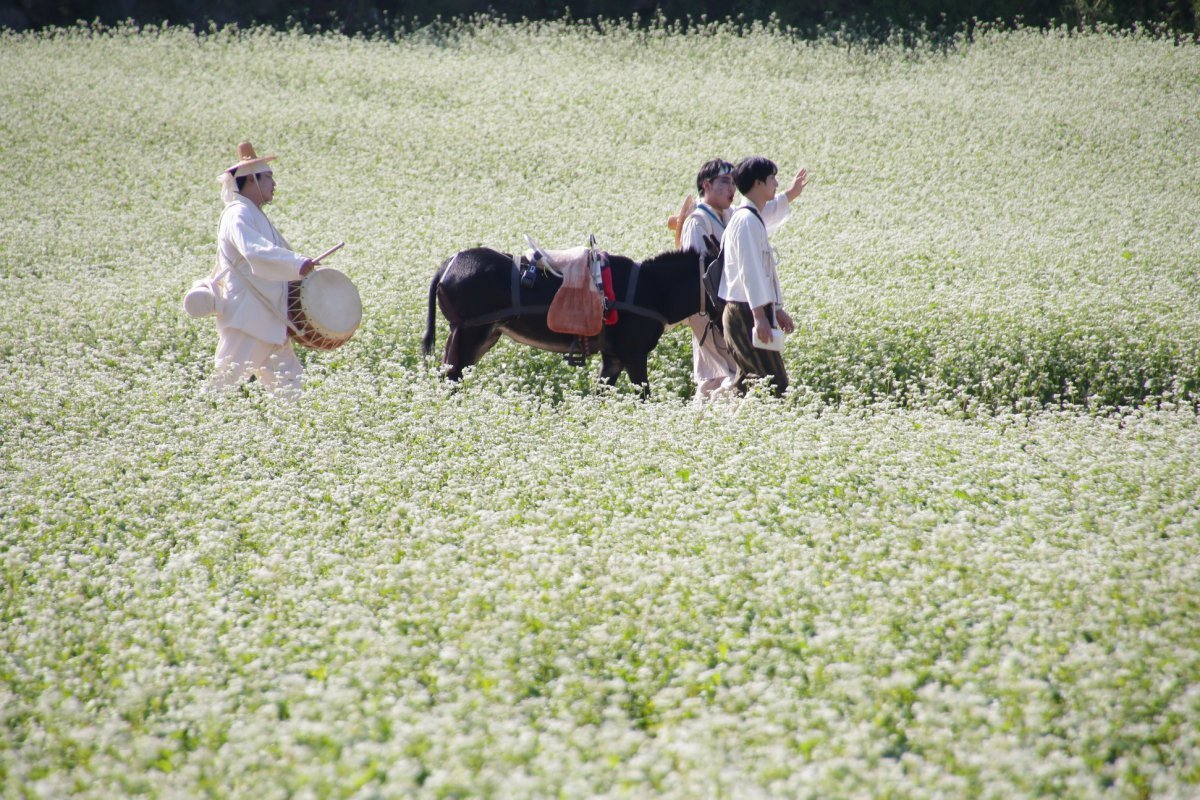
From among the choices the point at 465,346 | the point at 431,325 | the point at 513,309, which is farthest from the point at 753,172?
the point at 431,325

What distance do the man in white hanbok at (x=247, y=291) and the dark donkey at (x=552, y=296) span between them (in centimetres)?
119

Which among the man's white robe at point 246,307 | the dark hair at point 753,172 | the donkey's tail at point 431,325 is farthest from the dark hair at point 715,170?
the man's white robe at point 246,307

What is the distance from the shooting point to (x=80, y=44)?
26594mm

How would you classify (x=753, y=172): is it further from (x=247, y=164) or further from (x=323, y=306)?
(x=247, y=164)

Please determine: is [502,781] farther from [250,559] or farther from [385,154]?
[385,154]

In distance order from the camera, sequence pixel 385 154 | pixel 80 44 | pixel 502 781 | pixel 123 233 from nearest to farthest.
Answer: pixel 502 781
pixel 123 233
pixel 385 154
pixel 80 44

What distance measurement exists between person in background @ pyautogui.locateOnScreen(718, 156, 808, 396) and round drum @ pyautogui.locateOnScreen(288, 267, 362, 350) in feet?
8.94

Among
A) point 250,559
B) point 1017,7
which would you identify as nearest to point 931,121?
point 1017,7

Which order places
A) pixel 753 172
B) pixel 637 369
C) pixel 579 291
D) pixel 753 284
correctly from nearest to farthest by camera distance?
1. pixel 753 284
2. pixel 753 172
3. pixel 579 291
4. pixel 637 369

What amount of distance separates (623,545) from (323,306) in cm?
392

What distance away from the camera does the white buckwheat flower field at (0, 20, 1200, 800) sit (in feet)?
10.7

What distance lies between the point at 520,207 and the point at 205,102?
32.2 feet

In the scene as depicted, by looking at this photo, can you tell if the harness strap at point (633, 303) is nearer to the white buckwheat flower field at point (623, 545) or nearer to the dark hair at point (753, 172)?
the white buckwheat flower field at point (623, 545)

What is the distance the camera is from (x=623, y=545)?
4.87 meters
